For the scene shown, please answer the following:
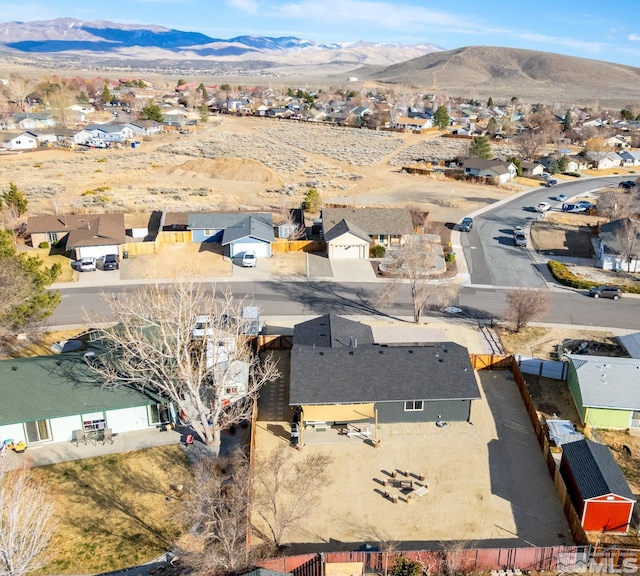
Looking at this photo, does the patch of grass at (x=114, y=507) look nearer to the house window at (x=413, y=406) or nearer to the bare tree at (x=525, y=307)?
the house window at (x=413, y=406)

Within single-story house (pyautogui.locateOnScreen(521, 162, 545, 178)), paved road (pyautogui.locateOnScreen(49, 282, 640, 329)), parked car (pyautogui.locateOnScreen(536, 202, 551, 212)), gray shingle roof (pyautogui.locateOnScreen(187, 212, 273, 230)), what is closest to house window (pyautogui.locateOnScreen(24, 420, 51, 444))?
paved road (pyautogui.locateOnScreen(49, 282, 640, 329))

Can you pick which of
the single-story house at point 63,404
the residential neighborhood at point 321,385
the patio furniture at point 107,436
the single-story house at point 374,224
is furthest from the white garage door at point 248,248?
the patio furniture at point 107,436

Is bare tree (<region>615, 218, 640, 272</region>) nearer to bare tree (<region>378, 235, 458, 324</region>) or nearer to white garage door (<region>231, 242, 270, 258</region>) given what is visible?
bare tree (<region>378, 235, 458, 324</region>)

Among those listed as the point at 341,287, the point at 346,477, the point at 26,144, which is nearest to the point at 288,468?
the point at 346,477

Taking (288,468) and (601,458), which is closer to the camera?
(601,458)

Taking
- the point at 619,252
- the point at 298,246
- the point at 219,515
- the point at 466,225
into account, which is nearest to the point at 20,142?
the point at 298,246

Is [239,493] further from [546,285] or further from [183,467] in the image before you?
[546,285]
